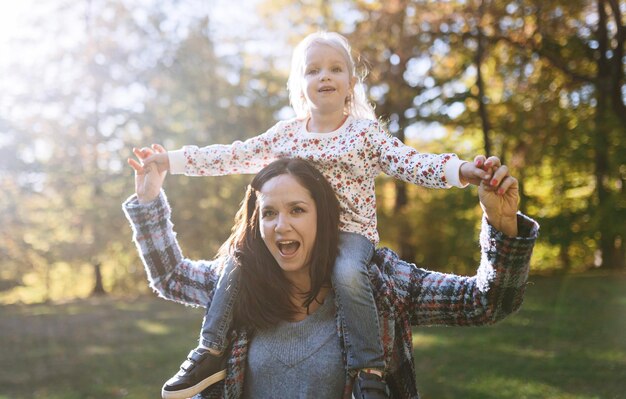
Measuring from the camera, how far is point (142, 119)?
62.1 feet

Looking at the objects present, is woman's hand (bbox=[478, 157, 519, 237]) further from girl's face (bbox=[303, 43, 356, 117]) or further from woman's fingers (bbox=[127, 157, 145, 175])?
woman's fingers (bbox=[127, 157, 145, 175])

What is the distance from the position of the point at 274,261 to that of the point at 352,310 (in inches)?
15.9

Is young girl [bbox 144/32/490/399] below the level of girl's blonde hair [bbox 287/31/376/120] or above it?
below

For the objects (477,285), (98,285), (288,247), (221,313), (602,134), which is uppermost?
(602,134)

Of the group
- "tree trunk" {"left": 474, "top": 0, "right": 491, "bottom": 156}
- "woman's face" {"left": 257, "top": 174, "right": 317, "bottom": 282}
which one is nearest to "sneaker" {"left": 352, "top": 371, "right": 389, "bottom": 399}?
"woman's face" {"left": 257, "top": 174, "right": 317, "bottom": 282}

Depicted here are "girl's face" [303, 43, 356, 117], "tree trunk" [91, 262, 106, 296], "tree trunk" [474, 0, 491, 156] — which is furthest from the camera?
"tree trunk" [91, 262, 106, 296]

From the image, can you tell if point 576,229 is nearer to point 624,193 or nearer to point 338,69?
point 624,193

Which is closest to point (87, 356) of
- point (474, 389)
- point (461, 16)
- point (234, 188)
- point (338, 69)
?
point (474, 389)

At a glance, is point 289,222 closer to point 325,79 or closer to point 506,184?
point 325,79

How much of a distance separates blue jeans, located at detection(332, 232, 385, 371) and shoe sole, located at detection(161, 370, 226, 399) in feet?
1.67

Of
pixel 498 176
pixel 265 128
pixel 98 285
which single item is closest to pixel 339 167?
pixel 498 176

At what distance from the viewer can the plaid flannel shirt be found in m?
2.13

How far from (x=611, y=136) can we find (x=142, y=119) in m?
12.1

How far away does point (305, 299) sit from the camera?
8.27 feet
